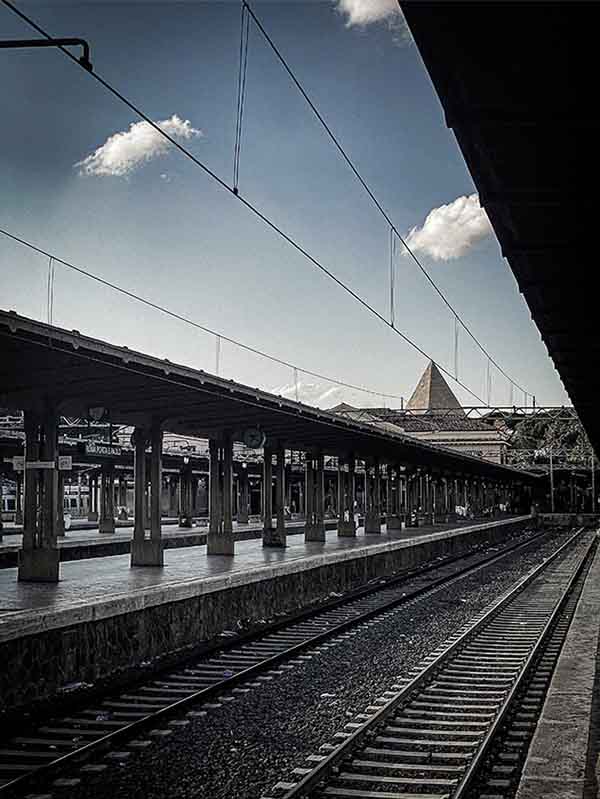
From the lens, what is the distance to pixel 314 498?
29375 mm

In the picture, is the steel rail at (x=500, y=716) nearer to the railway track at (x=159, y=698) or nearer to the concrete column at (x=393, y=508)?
the railway track at (x=159, y=698)

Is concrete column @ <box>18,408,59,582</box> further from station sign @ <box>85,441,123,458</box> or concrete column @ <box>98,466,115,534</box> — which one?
concrete column @ <box>98,466,115,534</box>

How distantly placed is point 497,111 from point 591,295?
4.62 meters

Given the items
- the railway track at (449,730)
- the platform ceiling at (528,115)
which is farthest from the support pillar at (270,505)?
the platform ceiling at (528,115)

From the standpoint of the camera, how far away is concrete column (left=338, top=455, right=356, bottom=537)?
1266 inches

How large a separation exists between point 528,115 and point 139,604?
9.11 m

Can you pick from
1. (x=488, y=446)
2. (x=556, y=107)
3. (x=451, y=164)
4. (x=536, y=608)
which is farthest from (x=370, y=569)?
(x=488, y=446)

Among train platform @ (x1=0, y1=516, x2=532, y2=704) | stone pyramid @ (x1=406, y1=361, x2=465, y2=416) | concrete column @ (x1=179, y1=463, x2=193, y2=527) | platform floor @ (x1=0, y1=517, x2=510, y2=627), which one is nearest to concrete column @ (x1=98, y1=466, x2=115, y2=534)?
concrete column @ (x1=179, y1=463, x2=193, y2=527)

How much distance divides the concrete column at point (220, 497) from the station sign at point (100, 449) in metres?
5.40

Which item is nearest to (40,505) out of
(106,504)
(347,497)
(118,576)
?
(118,576)

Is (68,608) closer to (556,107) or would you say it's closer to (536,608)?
(556,107)

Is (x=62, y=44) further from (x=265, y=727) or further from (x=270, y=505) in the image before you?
(x=270, y=505)

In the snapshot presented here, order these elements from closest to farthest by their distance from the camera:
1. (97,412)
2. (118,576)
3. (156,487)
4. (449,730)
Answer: (449,730) < (118,576) < (97,412) < (156,487)

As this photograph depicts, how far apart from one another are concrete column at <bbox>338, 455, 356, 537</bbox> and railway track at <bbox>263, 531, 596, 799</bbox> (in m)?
16.3
